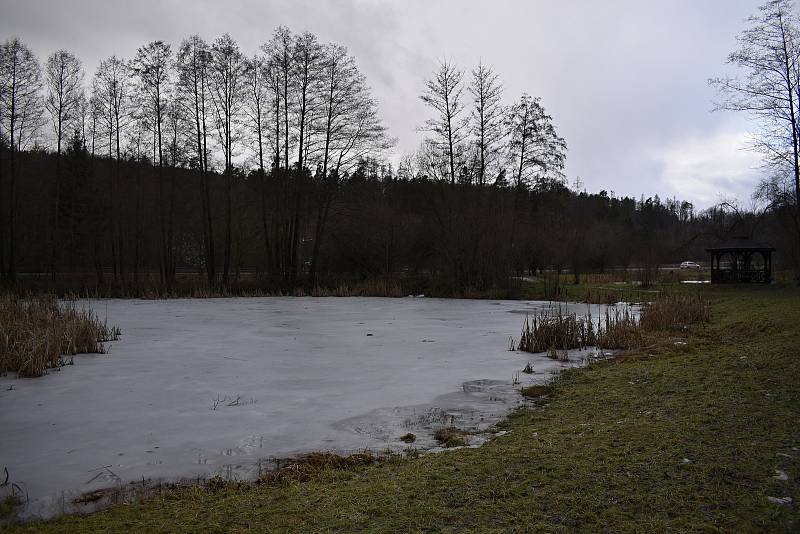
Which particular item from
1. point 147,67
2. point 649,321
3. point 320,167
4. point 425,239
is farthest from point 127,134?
point 649,321

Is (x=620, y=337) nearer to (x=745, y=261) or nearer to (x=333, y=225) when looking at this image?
(x=745, y=261)

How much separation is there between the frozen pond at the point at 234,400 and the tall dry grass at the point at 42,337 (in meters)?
0.29

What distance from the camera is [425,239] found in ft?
96.3

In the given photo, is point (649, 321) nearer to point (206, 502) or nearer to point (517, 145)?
point (206, 502)

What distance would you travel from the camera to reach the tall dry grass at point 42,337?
23.9 feet

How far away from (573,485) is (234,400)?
12.7 feet

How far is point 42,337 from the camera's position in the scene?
809cm

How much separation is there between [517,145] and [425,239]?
22.2 ft

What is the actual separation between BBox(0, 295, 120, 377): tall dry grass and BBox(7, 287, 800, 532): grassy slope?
17.4 ft

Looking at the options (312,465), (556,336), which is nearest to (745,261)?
(556,336)

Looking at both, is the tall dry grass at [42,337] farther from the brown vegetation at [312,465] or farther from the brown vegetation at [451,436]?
the brown vegetation at [451,436]

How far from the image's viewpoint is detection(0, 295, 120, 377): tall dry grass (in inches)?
287

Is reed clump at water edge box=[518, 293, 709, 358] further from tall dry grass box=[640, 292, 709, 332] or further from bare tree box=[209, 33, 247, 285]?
bare tree box=[209, 33, 247, 285]

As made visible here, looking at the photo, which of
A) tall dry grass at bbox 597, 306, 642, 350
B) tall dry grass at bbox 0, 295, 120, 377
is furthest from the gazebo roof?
tall dry grass at bbox 0, 295, 120, 377
